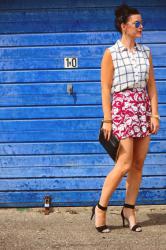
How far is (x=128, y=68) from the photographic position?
4832mm

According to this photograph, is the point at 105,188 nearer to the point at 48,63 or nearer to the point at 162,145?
the point at 162,145

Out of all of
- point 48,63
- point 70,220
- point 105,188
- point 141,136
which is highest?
point 48,63

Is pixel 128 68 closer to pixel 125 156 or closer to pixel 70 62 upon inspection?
pixel 125 156

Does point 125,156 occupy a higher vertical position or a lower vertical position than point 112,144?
lower

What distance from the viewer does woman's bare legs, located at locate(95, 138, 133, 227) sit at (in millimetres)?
4887

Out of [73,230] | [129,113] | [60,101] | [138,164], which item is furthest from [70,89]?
[73,230]

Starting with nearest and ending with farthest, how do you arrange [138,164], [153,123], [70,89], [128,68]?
[128,68] < [153,123] < [138,164] < [70,89]

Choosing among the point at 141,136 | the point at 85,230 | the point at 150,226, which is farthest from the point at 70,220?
the point at 141,136

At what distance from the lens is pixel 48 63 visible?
18.8ft

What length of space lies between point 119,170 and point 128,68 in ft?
2.92

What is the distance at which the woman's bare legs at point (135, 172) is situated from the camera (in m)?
5.02

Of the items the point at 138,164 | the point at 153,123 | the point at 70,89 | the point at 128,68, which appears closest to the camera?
the point at 128,68

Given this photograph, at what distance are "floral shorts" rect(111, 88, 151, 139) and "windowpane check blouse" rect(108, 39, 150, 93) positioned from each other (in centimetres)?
7

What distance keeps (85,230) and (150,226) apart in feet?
2.03
